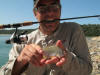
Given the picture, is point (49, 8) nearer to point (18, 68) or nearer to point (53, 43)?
point (53, 43)

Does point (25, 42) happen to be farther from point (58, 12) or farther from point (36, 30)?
point (58, 12)

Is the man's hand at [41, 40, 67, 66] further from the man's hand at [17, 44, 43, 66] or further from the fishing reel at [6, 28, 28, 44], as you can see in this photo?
the fishing reel at [6, 28, 28, 44]

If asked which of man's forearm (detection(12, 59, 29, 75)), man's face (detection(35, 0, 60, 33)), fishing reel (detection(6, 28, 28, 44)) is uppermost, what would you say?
man's face (detection(35, 0, 60, 33))

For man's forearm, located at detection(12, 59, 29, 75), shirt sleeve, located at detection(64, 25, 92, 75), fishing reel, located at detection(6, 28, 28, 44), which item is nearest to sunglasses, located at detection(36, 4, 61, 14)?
shirt sleeve, located at detection(64, 25, 92, 75)

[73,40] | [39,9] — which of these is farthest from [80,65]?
[39,9]

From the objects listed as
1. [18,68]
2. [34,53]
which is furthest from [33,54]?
[18,68]

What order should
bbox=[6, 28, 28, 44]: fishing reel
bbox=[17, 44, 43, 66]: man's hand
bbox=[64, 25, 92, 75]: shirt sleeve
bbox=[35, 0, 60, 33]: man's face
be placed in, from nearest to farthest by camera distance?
1. bbox=[17, 44, 43, 66]: man's hand
2. bbox=[64, 25, 92, 75]: shirt sleeve
3. bbox=[6, 28, 28, 44]: fishing reel
4. bbox=[35, 0, 60, 33]: man's face
